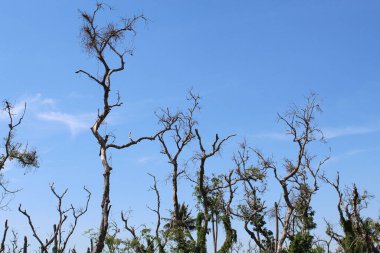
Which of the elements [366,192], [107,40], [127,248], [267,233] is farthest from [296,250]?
[107,40]

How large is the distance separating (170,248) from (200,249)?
Result: 2645mm

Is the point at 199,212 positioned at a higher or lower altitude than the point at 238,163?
lower

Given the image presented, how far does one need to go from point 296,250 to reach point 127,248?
41.9ft

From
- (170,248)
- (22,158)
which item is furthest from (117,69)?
(170,248)

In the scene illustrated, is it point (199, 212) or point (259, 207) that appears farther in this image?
point (259, 207)

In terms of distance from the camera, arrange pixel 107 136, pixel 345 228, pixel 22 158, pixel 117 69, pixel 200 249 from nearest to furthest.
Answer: pixel 107 136, pixel 117 69, pixel 22 158, pixel 200 249, pixel 345 228

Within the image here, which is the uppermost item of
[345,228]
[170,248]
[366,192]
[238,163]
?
[238,163]

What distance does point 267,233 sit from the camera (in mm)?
34875

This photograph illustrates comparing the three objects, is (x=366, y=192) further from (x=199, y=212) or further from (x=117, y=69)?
(x=117, y=69)

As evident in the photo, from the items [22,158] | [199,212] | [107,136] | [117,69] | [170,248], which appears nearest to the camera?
[107,136]

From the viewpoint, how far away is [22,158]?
22.4m

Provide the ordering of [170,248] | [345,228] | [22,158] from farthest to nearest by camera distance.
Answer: [345,228] → [170,248] → [22,158]

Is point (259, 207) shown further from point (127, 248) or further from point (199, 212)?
point (127, 248)

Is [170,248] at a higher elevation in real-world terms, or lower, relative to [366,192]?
lower
